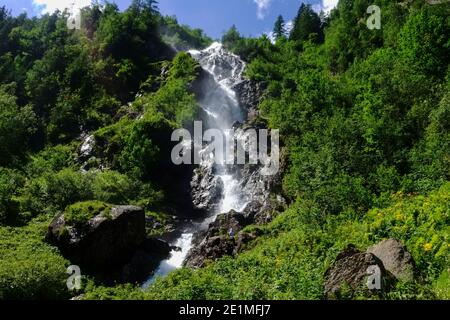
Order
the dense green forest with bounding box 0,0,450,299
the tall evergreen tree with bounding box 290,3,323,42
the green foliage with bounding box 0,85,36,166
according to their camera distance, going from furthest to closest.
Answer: the tall evergreen tree with bounding box 290,3,323,42 < the green foliage with bounding box 0,85,36,166 < the dense green forest with bounding box 0,0,450,299

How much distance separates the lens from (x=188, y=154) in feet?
182

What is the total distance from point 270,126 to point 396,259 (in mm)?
38364

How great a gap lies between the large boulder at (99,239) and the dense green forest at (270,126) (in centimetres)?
120

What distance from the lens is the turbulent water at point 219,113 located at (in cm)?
4000

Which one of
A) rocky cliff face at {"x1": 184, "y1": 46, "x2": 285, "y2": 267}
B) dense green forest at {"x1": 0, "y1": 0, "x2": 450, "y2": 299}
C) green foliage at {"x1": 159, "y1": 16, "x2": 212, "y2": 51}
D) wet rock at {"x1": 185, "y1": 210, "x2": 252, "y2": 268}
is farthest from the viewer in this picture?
green foliage at {"x1": 159, "y1": 16, "x2": 212, "y2": 51}

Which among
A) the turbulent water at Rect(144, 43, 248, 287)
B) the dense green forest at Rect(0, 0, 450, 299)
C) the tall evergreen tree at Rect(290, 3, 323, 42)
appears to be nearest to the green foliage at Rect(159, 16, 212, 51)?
the dense green forest at Rect(0, 0, 450, 299)

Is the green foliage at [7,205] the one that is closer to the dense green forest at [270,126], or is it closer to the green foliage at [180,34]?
the dense green forest at [270,126]

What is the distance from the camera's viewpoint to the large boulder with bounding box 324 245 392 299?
1297cm

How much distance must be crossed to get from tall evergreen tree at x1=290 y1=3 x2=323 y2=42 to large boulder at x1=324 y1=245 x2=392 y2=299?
3060 inches

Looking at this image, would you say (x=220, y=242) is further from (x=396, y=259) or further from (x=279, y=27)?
(x=279, y=27)

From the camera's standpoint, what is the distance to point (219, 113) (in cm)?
6600

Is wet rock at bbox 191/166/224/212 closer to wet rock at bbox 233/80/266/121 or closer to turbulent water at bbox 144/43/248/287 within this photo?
turbulent water at bbox 144/43/248/287

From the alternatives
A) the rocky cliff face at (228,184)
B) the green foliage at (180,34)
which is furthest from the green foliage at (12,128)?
the green foliage at (180,34)
